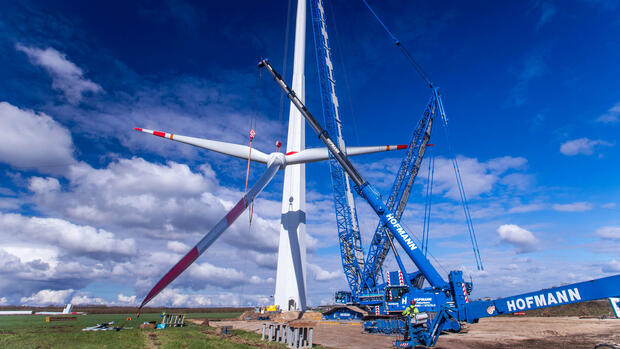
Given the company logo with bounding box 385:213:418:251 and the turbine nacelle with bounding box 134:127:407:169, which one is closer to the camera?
the company logo with bounding box 385:213:418:251

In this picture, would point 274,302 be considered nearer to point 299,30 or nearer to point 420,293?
point 420,293

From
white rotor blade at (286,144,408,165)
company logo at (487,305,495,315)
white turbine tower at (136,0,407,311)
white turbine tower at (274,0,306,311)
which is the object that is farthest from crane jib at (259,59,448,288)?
white turbine tower at (274,0,306,311)

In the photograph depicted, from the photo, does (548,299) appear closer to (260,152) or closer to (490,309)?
(490,309)

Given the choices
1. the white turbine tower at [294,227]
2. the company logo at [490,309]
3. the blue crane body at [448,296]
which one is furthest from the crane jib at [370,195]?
the white turbine tower at [294,227]

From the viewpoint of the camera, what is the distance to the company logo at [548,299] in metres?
11.4

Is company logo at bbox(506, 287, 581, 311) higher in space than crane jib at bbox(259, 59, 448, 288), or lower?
lower

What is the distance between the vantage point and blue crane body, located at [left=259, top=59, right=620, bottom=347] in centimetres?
1127

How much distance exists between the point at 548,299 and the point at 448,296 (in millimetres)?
9071

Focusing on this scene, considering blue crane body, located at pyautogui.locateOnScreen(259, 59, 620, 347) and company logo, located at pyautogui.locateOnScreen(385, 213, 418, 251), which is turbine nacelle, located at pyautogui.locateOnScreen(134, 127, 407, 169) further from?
company logo, located at pyautogui.locateOnScreen(385, 213, 418, 251)

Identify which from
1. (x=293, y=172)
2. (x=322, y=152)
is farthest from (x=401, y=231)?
(x=293, y=172)

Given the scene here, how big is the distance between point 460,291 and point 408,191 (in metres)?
30.7

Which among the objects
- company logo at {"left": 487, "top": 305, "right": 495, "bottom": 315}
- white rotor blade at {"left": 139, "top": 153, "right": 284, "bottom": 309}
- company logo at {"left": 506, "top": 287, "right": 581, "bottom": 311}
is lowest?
company logo at {"left": 487, "top": 305, "right": 495, "bottom": 315}

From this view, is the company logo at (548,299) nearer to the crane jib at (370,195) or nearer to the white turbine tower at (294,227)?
the crane jib at (370,195)

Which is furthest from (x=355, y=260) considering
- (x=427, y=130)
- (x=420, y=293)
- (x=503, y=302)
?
(x=503, y=302)
